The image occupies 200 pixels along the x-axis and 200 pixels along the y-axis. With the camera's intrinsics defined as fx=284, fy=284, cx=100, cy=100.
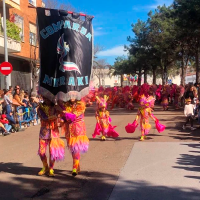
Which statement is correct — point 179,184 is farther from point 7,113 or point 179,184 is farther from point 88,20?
point 7,113

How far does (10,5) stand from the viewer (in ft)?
60.4

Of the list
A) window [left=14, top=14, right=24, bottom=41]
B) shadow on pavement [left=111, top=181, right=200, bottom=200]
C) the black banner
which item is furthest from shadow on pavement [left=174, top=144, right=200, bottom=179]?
window [left=14, top=14, right=24, bottom=41]

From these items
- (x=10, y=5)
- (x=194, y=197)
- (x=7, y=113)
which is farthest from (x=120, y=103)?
Result: (x=194, y=197)

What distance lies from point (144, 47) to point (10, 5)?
1653 centimetres

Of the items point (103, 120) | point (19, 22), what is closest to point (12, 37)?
point (19, 22)

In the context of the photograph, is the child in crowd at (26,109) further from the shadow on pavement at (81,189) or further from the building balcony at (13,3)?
the building balcony at (13,3)

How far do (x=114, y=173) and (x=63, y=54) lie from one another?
2.55m

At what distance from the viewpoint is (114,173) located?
223 inches

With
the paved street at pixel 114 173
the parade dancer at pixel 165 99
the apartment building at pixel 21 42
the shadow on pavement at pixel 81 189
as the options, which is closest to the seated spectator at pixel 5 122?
the paved street at pixel 114 173

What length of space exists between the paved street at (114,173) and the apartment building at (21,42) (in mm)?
11314

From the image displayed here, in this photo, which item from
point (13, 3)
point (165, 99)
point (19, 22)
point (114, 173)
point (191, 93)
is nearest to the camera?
point (114, 173)

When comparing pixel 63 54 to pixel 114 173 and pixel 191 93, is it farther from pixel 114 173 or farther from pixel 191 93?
pixel 191 93

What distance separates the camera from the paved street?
15.2 ft

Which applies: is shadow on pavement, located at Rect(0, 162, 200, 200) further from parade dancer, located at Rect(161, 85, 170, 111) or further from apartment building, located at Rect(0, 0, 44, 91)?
parade dancer, located at Rect(161, 85, 170, 111)
